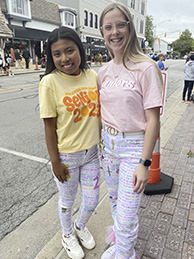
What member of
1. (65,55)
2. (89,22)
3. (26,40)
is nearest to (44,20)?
(26,40)

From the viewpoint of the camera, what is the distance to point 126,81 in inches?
58.3

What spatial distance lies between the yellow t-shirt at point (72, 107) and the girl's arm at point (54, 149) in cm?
4

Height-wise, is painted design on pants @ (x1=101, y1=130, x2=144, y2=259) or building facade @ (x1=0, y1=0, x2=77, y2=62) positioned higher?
building facade @ (x1=0, y1=0, x2=77, y2=62)

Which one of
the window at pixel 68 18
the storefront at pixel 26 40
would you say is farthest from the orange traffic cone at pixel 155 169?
the window at pixel 68 18

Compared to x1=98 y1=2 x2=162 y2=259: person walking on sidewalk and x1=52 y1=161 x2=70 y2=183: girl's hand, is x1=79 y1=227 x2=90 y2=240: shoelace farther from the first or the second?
x1=52 y1=161 x2=70 y2=183: girl's hand

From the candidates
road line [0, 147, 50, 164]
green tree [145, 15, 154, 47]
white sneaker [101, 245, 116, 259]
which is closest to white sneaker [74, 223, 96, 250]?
white sneaker [101, 245, 116, 259]

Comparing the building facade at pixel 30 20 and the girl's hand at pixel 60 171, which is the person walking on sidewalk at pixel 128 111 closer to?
the girl's hand at pixel 60 171

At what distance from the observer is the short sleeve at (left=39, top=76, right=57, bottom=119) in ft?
4.96

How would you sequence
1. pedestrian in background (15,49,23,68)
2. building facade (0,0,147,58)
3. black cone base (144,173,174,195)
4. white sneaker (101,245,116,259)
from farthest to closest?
building facade (0,0,147,58) < pedestrian in background (15,49,23,68) < black cone base (144,173,174,195) < white sneaker (101,245,116,259)

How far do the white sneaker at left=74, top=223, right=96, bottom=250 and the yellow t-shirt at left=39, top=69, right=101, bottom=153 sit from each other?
2.97 ft

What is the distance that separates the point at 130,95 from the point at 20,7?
2566cm

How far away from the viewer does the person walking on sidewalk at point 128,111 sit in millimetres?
1429

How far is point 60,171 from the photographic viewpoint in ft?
5.47

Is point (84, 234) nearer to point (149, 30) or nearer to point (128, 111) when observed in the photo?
point (128, 111)
